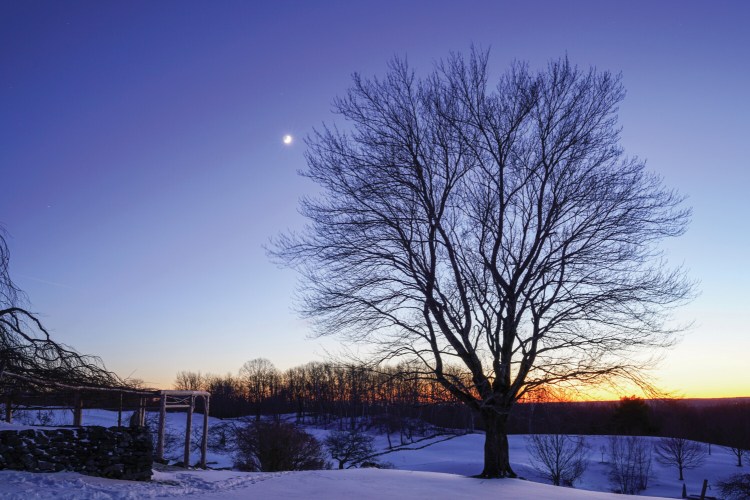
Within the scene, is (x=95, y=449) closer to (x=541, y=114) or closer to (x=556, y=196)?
(x=556, y=196)

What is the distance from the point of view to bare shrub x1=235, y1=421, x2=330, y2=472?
28.2m

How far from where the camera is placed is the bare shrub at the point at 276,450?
28.2 meters

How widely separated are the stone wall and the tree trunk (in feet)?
25.7

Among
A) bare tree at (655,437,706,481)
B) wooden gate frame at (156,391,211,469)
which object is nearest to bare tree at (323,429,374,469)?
wooden gate frame at (156,391,211,469)

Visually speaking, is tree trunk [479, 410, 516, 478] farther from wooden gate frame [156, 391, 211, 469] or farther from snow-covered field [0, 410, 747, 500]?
wooden gate frame [156, 391, 211, 469]

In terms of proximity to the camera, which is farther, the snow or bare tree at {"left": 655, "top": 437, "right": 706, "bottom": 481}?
bare tree at {"left": 655, "top": 437, "right": 706, "bottom": 481}

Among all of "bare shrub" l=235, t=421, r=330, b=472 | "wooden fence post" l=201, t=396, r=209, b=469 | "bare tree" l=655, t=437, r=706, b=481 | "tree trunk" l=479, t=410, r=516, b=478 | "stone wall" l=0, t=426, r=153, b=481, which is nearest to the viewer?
"stone wall" l=0, t=426, r=153, b=481

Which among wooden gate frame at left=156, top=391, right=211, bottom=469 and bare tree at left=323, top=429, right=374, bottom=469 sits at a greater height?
wooden gate frame at left=156, top=391, right=211, bottom=469

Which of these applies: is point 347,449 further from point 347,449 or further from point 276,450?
point 276,450

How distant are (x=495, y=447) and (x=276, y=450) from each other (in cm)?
1813

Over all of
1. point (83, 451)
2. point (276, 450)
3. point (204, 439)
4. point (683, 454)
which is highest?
point (83, 451)

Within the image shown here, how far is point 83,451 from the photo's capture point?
10039mm

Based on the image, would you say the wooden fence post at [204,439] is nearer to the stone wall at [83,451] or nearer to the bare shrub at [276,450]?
the stone wall at [83,451]

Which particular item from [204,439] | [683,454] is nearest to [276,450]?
[204,439]
